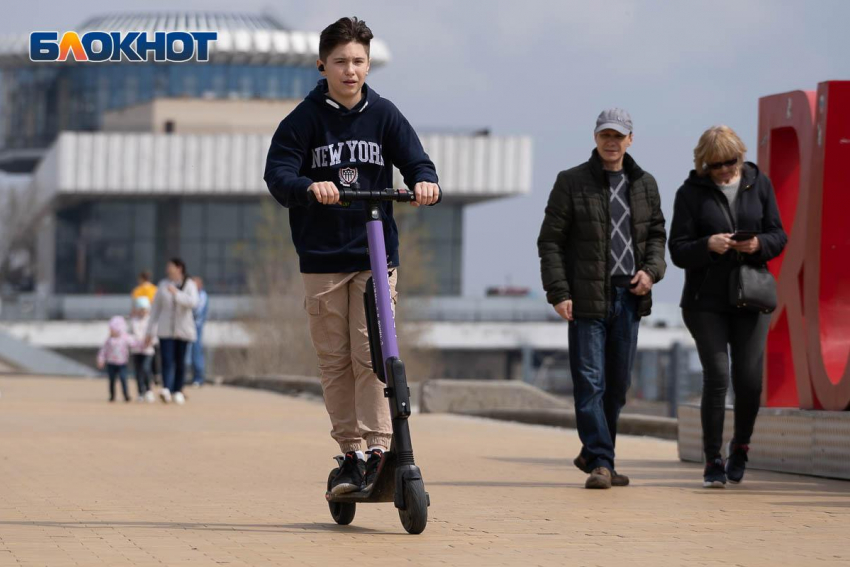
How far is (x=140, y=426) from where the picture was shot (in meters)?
14.8

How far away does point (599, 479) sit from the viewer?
892 centimetres

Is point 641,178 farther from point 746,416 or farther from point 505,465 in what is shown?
point 505,465

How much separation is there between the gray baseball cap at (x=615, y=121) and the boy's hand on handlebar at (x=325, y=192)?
294 centimetres

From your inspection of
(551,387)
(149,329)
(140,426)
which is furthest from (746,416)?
(551,387)

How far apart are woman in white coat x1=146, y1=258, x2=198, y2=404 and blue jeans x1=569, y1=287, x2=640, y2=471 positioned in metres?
10.4

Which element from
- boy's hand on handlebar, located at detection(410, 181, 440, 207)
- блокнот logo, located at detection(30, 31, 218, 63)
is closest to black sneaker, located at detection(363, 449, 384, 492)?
boy's hand on handlebar, located at detection(410, 181, 440, 207)

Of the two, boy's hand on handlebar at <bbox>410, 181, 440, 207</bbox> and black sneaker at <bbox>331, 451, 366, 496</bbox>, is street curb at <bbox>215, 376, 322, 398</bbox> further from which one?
boy's hand on handlebar at <bbox>410, 181, 440, 207</bbox>

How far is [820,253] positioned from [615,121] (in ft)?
5.58

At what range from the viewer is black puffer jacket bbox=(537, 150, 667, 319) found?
9133 millimetres

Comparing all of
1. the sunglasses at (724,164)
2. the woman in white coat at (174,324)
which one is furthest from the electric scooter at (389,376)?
the woman in white coat at (174,324)

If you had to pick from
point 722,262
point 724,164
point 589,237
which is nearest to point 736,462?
point 722,262

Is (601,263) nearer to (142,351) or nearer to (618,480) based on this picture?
(618,480)

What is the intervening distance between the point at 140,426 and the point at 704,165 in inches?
275

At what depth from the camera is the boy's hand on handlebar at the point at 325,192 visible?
6.59 m
